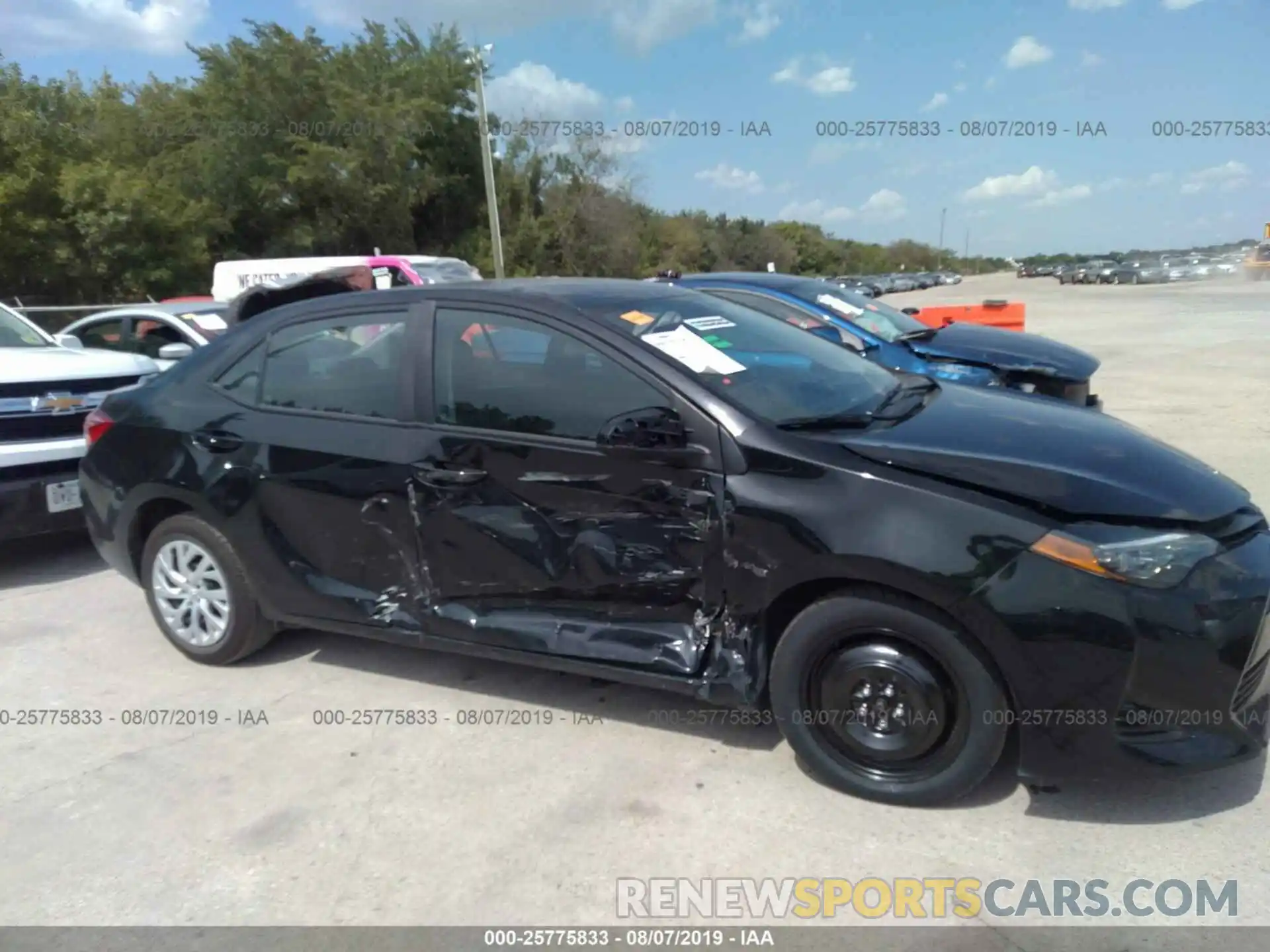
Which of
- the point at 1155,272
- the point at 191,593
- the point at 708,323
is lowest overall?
the point at 191,593

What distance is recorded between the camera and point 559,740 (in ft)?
12.4

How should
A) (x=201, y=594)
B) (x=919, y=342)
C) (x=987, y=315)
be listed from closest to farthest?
(x=201, y=594) < (x=919, y=342) < (x=987, y=315)

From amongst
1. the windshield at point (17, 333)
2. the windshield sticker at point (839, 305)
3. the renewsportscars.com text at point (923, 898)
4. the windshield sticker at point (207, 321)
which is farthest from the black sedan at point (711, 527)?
the windshield sticker at point (207, 321)

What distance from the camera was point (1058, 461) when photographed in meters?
3.20

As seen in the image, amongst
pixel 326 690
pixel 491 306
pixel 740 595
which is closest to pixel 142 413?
pixel 326 690

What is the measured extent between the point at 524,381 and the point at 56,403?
3841 millimetres

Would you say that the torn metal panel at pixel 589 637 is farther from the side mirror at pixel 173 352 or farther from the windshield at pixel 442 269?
the windshield at pixel 442 269

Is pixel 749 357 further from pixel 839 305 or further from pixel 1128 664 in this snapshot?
pixel 839 305

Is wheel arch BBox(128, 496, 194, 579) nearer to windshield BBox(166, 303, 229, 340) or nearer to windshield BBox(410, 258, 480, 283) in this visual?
windshield BBox(166, 303, 229, 340)

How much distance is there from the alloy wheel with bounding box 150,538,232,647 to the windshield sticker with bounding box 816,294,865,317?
5432 mm

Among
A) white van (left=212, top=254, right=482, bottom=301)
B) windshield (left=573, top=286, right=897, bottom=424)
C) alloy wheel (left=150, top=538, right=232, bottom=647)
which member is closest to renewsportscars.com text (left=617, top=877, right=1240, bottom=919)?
windshield (left=573, top=286, right=897, bottom=424)

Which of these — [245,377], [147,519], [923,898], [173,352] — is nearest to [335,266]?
[173,352]

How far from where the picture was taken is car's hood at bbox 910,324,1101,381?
24.3 feet

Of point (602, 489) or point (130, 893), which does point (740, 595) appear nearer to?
point (602, 489)
